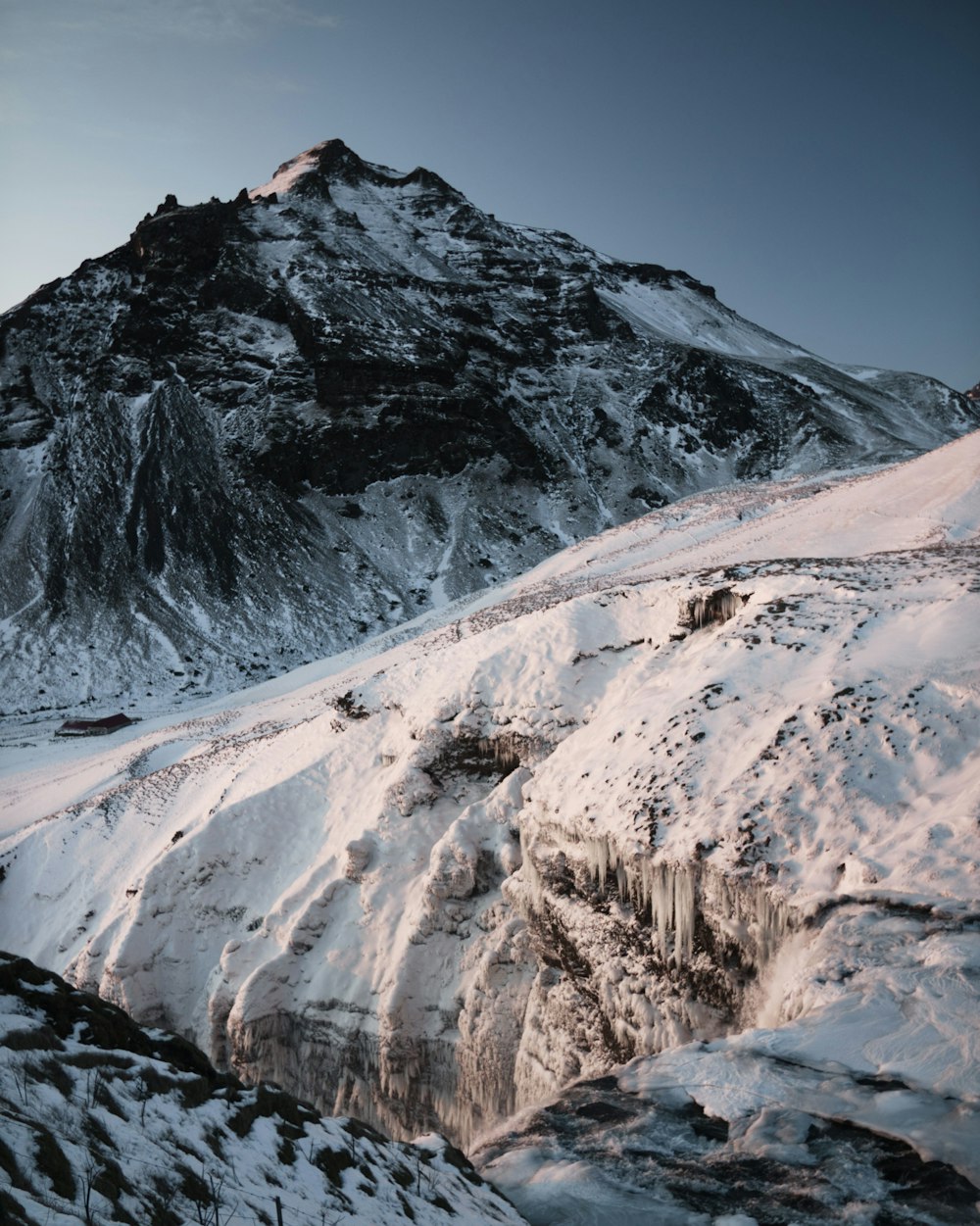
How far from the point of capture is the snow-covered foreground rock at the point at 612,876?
798cm

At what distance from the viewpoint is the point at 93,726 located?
54750mm

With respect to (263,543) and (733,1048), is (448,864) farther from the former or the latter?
(263,543)

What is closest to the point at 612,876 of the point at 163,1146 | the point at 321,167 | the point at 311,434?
the point at 163,1146

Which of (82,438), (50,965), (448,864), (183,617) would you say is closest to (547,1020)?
(448,864)

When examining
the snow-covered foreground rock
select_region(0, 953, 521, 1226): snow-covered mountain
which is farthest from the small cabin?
select_region(0, 953, 521, 1226): snow-covered mountain

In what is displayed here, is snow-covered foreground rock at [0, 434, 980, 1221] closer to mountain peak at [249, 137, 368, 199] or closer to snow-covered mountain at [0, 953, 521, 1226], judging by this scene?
snow-covered mountain at [0, 953, 521, 1226]

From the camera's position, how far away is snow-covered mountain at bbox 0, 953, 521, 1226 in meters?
4.61

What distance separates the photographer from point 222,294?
106 meters

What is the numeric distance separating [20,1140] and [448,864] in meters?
12.1

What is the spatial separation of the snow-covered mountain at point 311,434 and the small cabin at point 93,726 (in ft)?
21.9

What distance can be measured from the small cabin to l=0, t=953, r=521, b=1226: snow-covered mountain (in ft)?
166

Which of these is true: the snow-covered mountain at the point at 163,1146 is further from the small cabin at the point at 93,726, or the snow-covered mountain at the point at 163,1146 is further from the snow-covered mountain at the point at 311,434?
the snow-covered mountain at the point at 311,434

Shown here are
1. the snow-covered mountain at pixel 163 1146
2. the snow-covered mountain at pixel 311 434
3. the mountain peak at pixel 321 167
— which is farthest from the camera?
the mountain peak at pixel 321 167

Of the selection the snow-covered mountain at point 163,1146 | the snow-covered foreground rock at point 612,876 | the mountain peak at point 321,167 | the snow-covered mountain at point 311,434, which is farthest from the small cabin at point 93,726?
the mountain peak at point 321,167
